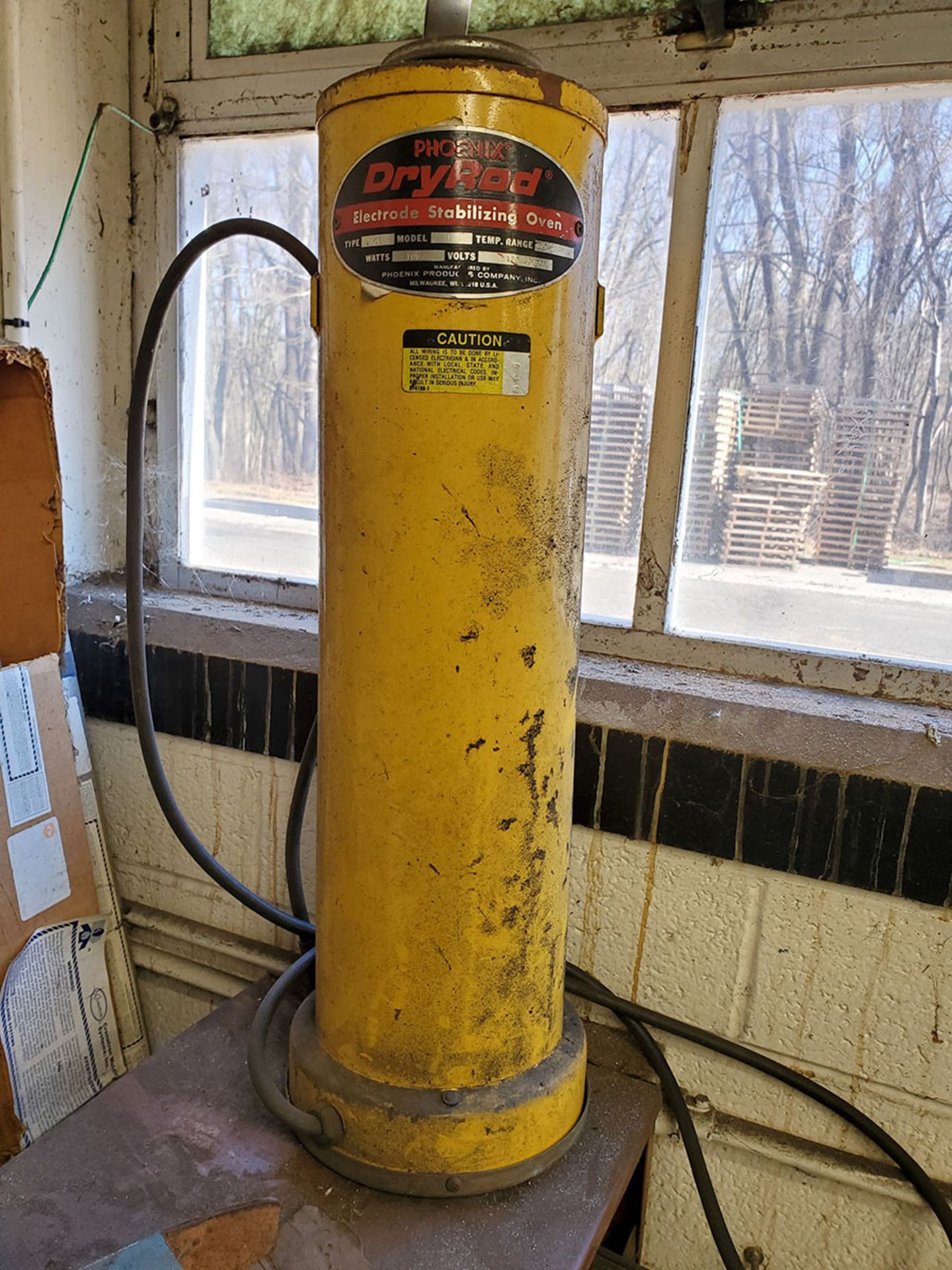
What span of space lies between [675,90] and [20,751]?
50.4 inches

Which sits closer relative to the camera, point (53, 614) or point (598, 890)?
point (598, 890)

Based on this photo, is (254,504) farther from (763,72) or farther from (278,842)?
(763,72)

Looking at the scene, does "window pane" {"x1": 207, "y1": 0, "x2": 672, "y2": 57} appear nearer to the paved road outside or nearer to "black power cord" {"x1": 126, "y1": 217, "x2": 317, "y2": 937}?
"black power cord" {"x1": 126, "y1": 217, "x2": 317, "y2": 937}

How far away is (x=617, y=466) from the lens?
1273mm

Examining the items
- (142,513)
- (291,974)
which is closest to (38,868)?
(291,974)

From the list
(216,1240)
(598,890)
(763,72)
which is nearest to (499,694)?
(598,890)

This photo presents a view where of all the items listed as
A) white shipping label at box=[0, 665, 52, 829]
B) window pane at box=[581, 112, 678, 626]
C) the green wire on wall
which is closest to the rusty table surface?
white shipping label at box=[0, 665, 52, 829]

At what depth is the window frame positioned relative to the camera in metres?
1.06

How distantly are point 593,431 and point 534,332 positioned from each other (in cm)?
54

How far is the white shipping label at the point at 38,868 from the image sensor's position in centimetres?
122

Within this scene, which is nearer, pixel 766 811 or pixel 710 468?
pixel 766 811

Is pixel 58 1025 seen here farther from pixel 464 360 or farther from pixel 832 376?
pixel 832 376

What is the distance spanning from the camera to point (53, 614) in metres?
1.29

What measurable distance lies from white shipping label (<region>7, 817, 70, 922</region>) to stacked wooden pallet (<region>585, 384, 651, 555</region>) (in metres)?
0.90
